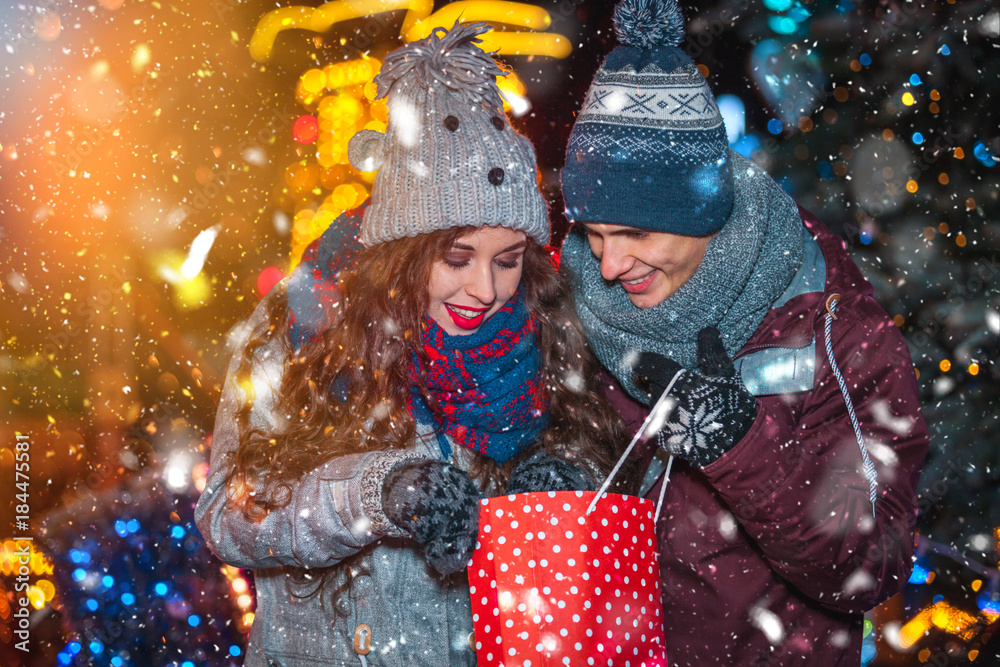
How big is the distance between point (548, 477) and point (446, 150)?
2.76 ft

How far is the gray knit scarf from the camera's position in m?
1.84

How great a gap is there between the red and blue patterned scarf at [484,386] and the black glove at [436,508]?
0.32 metres

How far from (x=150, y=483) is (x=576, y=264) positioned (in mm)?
2108

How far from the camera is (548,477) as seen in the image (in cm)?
178

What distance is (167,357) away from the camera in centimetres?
332

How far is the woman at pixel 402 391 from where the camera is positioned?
1797 millimetres

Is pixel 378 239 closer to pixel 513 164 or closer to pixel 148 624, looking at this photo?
pixel 513 164

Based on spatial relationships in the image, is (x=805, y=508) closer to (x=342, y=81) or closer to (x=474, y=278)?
(x=474, y=278)

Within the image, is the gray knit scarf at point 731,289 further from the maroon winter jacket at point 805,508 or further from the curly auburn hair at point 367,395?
the curly auburn hair at point 367,395

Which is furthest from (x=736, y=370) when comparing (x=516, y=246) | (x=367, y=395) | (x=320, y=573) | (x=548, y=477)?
(x=320, y=573)

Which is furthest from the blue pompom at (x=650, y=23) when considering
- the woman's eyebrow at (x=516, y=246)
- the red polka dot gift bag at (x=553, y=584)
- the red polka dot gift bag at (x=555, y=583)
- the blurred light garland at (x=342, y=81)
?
the blurred light garland at (x=342, y=81)

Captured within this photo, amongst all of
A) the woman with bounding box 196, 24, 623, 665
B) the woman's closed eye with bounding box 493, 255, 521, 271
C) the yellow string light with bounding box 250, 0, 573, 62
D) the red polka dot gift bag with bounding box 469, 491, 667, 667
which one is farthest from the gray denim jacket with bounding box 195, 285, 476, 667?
the yellow string light with bounding box 250, 0, 573, 62

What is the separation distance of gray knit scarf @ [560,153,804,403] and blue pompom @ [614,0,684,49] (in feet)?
1.23

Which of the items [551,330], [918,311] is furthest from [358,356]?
[918,311]
